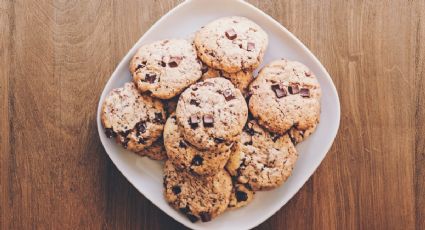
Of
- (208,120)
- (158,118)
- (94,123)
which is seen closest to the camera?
(208,120)

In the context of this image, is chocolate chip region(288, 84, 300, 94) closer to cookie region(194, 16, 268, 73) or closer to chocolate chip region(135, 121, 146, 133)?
cookie region(194, 16, 268, 73)

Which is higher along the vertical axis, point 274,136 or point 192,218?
point 274,136

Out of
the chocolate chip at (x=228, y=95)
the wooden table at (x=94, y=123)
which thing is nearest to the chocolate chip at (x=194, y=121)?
the chocolate chip at (x=228, y=95)

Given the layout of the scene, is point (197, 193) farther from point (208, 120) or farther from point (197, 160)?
point (208, 120)

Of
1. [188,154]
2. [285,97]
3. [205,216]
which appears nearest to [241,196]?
[205,216]

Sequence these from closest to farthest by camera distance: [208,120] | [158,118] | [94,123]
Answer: [208,120]
[158,118]
[94,123]

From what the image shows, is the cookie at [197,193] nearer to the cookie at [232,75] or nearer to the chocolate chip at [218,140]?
the chocolate chip at [218,140]

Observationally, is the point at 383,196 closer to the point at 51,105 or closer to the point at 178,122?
the point at 178,122
